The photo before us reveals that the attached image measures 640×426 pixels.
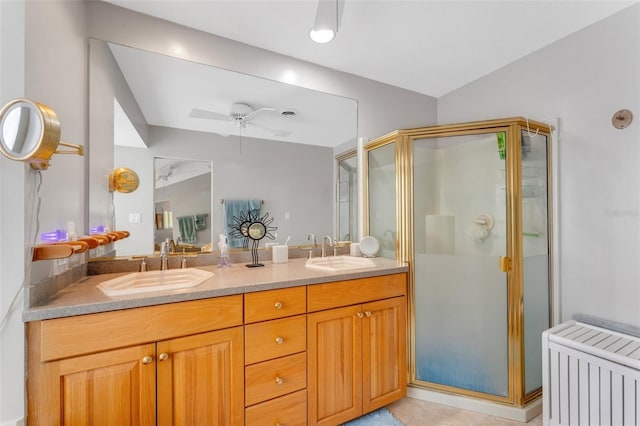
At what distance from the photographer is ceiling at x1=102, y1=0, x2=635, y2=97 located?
160 cm

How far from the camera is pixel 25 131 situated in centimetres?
93

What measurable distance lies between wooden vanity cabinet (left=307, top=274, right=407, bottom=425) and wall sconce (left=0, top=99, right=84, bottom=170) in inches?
48.3

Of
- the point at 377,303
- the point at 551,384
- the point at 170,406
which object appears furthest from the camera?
the point at 377,303

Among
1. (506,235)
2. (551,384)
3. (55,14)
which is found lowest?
(551,384)

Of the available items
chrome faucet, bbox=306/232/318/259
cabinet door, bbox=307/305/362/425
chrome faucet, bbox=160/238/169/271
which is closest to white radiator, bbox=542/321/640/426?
cabinet door, bbox=307/305/362/425

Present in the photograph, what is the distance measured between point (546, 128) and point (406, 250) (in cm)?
127

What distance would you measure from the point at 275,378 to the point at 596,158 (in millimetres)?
2315

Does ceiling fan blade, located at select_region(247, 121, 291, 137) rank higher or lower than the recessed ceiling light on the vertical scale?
lower

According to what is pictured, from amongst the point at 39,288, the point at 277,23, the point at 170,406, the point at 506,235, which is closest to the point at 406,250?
the point at 506,235

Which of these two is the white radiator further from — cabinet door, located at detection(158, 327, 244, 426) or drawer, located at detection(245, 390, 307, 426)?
cabinet door, located at detection(158, 327, 244, 426)

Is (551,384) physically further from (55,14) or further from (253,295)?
(55,14)

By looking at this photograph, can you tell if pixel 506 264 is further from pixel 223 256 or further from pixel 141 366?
pixel 141 366

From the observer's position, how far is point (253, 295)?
134cm

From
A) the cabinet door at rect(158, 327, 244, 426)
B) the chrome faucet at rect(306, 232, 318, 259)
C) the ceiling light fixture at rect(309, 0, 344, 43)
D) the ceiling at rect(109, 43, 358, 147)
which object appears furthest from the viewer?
the chrome faucet at rect(306, 232, 318, 259)
